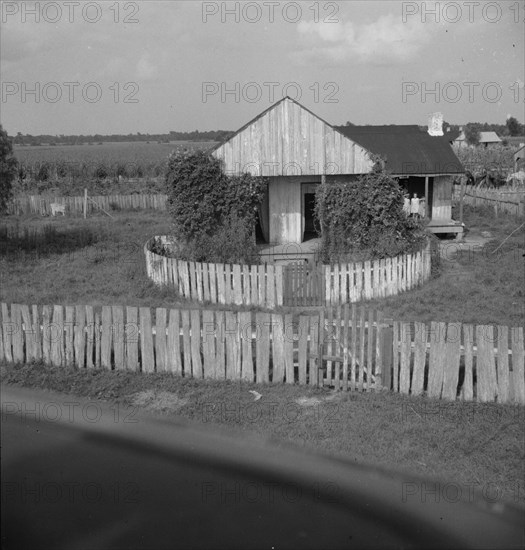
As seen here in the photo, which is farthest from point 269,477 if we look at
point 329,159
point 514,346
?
point 329,159

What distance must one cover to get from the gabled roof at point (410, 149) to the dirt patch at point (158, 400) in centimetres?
1792

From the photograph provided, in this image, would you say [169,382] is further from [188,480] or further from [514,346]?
[514,346]

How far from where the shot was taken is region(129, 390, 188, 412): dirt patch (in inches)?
353

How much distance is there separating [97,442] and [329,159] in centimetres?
1332

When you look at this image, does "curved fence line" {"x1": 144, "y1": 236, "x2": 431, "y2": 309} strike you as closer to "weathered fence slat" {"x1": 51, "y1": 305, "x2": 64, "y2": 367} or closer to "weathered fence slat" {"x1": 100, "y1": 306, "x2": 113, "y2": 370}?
"weathered fence slat" {"x1": 100, "y1": 306, "x2": 113, "y2": 370}

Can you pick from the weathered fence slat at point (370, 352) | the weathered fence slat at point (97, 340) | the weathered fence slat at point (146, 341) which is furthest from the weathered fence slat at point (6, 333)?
the weathered fence slat at point (370, 352)

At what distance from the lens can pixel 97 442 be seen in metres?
8.09

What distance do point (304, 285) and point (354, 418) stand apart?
6.39 metres

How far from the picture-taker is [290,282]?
1445cm

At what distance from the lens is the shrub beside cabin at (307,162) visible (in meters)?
19.3

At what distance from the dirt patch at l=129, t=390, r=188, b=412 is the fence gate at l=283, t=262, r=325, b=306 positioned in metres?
5.59

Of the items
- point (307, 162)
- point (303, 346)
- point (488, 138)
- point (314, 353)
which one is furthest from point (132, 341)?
point (488, 138)

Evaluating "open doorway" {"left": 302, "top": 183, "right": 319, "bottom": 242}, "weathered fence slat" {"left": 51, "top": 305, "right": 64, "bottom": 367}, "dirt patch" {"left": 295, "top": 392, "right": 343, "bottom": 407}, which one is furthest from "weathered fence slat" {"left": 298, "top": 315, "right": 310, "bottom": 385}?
"open doorway" {"left": 302, "top": 183, "right": 319, "bottom": 242}

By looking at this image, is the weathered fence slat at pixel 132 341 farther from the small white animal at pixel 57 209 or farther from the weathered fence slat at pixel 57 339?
the small white animal at pixel 57 209
